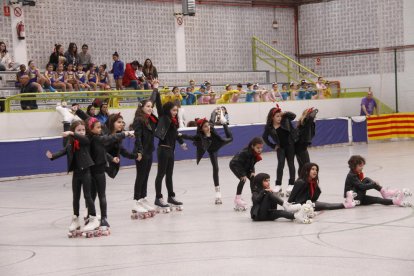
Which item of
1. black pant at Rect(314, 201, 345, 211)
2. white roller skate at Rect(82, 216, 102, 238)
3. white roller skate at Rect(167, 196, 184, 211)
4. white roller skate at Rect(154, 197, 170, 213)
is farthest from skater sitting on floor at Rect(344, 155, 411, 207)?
white roller skate at Rect(82, 216, 102, 238)

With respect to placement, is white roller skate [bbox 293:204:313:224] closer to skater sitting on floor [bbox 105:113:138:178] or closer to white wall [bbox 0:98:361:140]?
skater sitting on floor [bbox 105:113:138:178]

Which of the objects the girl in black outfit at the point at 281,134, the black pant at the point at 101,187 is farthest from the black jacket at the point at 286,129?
the black pant at the point at 101,187

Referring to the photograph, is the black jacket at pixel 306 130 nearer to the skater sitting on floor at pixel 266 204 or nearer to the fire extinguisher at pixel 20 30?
the skater sitting on floor at pixel 266 204

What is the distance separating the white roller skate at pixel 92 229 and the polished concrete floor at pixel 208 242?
0.75 feet

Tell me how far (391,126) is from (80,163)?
2420cm

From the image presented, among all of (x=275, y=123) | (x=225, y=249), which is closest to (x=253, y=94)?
(x=275, y=123)

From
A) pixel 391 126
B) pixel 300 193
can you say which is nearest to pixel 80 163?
pixel 300 193

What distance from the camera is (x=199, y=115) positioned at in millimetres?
29703

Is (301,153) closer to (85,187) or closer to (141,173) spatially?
(141,173)

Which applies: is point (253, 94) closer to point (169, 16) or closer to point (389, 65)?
point (169, 16)

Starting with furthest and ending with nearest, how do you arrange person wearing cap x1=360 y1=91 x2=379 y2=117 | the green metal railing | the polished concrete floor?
1. the green metal railing
2. person wearing cap x1=360 y1=91 x2=379 y2=117
3. the polished concrete floor

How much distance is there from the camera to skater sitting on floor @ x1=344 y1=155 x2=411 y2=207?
1323cm

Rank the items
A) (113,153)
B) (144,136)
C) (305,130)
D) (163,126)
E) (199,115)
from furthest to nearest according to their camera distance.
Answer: (199,115)
(305,130)
(163,126)
(144,136)
(113,153)

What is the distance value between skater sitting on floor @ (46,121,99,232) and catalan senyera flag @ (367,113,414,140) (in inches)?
911
